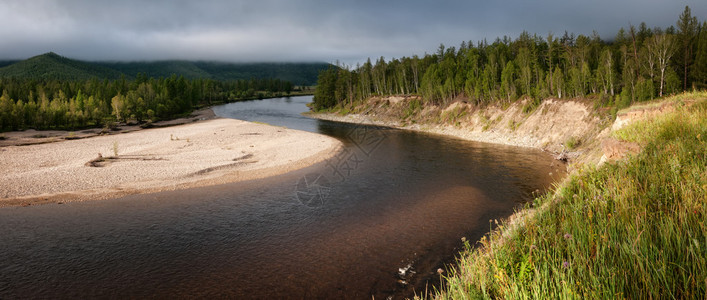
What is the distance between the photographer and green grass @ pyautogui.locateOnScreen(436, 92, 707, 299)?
4562 mm

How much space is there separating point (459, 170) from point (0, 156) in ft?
173

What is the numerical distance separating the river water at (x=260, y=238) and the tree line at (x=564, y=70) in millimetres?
32359

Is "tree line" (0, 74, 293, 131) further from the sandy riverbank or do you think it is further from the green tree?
the green tree

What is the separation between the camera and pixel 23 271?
45.1 feet

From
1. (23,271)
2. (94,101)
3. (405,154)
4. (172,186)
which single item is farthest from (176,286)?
(94,101)

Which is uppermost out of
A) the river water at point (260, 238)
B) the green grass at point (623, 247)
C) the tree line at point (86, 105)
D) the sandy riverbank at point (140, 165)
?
the tree line at point (86, 105)

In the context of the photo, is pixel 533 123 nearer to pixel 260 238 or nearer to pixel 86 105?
pixel 260 238

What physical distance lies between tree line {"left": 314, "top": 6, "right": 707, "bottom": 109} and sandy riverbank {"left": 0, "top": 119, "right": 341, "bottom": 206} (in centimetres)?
4316

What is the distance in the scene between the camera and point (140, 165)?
32.2 m

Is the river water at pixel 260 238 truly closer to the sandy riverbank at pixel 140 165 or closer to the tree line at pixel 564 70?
the sandy riverbank at pixel 140 165

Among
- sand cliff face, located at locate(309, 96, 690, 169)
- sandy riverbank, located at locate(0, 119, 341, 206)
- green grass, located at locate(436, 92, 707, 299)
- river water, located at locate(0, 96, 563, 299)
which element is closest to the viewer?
green grass, located at locate(436, 92, 707, 299)

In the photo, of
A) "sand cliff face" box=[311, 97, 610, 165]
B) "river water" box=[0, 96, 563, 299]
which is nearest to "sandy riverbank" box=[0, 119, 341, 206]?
"river water" box=[0, 96, 563, 299]

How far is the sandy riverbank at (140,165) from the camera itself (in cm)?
2484

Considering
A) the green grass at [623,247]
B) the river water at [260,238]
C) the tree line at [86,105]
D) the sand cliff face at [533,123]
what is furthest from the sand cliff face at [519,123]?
the tree line at [86,105]
